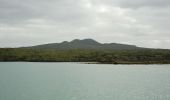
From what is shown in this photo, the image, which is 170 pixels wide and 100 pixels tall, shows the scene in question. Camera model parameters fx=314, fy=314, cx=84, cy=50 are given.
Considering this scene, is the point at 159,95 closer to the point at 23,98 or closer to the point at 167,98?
the point at 167,98

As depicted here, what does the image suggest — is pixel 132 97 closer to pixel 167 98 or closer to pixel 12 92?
pixel 167 98

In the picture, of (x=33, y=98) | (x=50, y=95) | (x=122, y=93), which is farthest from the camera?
(x=122, y=93)

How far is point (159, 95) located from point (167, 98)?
423cm

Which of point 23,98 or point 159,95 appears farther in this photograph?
point 159,95

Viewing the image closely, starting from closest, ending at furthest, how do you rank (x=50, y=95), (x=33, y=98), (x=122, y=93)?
1. (x=33, y=98)
2. (x=50, y=95)
3. (x=122, y=93)

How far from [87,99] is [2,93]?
16223mm

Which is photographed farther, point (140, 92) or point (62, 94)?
point (140, 92)

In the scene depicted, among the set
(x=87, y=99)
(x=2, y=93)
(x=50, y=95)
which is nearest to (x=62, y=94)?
(x=50, y=95)

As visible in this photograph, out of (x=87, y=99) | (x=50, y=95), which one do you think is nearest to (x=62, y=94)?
(x=50, y=95)

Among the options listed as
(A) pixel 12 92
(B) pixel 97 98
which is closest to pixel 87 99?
(B) pixel 97 98

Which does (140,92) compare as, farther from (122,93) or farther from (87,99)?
(87,99)

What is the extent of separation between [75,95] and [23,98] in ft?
31.1

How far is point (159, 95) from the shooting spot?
56844mm

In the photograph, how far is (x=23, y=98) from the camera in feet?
170
